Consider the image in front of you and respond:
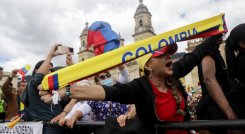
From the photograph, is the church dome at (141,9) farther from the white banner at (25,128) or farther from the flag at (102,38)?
the flag at (102,38)

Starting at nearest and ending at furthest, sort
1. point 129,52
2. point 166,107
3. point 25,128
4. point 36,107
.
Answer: point 129,52
point 166,107
point 36,107
point 25,128

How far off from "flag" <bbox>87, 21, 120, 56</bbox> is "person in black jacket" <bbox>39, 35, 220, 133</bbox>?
82cm

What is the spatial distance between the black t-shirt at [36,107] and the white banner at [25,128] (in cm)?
10

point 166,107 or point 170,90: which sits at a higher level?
point 170,90

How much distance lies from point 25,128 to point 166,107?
261cm

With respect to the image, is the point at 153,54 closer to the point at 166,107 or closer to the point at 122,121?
the point at 166,107

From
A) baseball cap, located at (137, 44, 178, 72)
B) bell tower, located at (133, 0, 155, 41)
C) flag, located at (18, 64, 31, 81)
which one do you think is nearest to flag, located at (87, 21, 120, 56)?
baseball cap, located at (137, 44, 178, 72)

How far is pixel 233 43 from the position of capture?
236cm

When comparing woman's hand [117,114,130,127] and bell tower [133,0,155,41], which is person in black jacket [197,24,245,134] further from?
bell tower [133,0,155,41]

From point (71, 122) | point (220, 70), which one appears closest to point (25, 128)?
point (71, 122)

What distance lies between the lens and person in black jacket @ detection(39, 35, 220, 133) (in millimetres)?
1835

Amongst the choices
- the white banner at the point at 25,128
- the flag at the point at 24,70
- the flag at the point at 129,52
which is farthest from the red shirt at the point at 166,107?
the flag at the point at 24,70

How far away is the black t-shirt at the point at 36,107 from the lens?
353 centimetres

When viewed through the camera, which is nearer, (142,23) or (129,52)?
(129,52)
